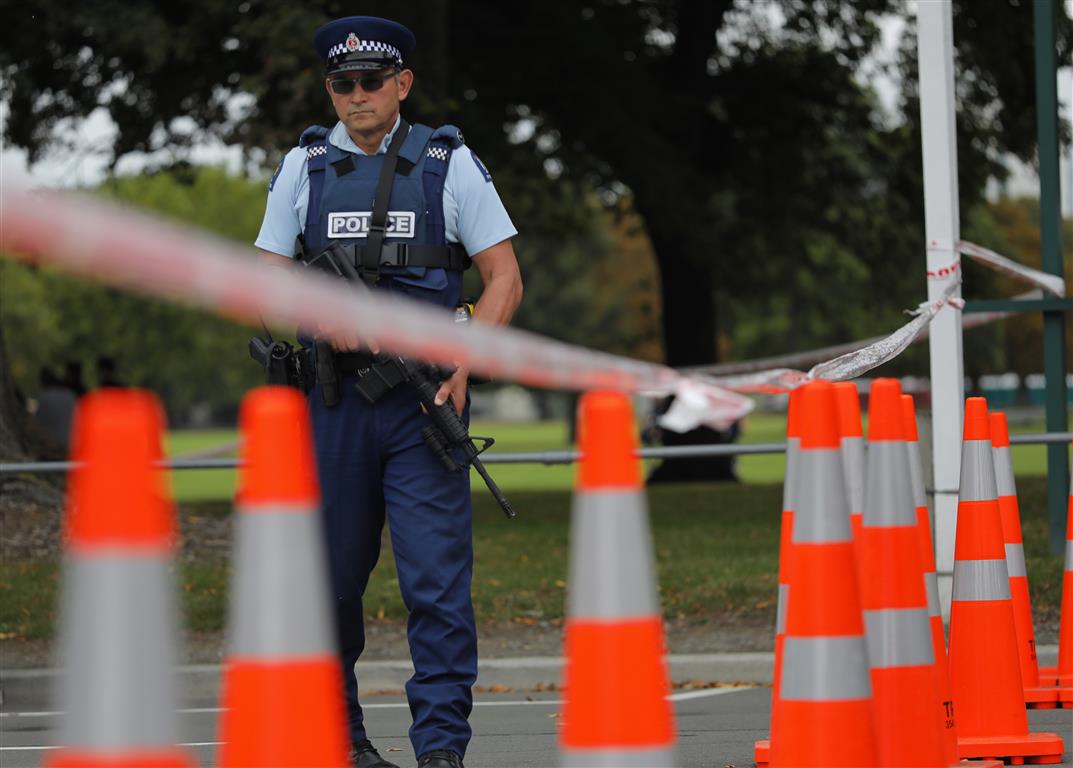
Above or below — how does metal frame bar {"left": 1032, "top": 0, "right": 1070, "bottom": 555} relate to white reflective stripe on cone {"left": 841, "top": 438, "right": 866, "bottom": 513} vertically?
above

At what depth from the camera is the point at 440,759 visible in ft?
17.0

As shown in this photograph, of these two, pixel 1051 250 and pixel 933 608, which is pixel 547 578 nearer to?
pixel 1051 250

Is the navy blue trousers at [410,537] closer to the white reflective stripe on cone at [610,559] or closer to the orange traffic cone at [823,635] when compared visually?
the orange traffic cone at [823,635]

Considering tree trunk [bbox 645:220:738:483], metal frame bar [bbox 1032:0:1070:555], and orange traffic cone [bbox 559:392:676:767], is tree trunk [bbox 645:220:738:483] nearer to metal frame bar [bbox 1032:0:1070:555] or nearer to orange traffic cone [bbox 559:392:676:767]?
metal frame bar [bbox 1032:0:1070:555]

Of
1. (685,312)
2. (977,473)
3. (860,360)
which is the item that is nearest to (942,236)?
(860,360)

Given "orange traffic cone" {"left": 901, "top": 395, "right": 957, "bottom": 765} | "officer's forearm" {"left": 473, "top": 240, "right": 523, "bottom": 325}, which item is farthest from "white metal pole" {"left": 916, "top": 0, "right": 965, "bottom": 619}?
"officer's forearm" {"left": 473, "top": 240, "right": 523, "bottom": 325}

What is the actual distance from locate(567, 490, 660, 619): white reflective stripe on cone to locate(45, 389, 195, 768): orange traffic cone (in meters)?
0.80

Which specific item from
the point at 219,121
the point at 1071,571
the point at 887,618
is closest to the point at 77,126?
the point at 219,121

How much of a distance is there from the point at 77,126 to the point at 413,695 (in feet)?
57.0

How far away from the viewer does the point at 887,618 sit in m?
4.69

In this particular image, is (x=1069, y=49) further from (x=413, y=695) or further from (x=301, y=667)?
(x=301, y=667)

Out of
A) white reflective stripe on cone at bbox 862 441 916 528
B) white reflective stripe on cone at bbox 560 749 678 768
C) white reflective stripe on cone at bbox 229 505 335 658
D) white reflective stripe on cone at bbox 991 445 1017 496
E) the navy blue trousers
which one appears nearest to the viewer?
white reflective stripe on cone at bbox 229 505 335 658

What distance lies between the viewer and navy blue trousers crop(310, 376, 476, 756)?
5309 mm

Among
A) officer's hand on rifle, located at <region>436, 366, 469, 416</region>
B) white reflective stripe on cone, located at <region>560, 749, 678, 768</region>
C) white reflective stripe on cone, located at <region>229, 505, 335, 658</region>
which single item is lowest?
white reflective stripe on cone, located at <region>560, 749, 678, 768</region>
